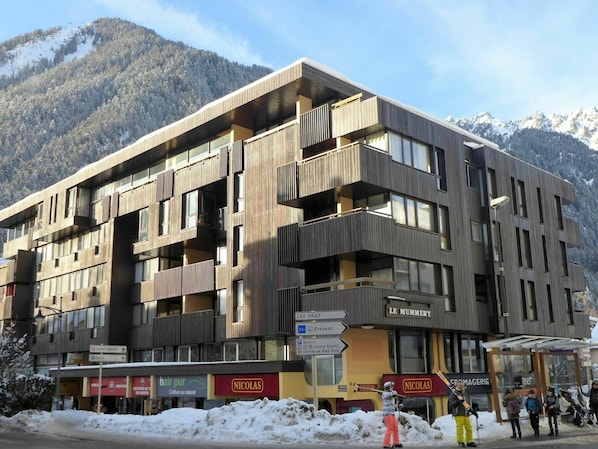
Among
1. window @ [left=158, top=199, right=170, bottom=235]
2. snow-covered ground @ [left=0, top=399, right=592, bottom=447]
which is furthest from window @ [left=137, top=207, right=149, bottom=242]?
snow-covered ground @ [left=0, top=399, right=592, bottom=447]

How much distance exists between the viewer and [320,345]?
59.5 ft

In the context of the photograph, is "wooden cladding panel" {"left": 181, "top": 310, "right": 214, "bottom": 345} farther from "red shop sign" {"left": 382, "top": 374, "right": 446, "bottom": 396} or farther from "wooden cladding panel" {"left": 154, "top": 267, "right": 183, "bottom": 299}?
"red shop sign" {"left": 382, "top": 374, "right": 446, "bottom": 396}

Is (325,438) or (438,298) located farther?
(438,298)

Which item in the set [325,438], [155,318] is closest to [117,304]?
[155,318]

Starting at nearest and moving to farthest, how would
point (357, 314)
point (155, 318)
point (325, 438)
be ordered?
point (325, 438) < point (357, 314) < point (155, 318)

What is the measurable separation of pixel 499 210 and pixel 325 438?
2148cm

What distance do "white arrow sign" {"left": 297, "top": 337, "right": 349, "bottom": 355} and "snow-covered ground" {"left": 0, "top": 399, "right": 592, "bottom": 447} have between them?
2.27 m

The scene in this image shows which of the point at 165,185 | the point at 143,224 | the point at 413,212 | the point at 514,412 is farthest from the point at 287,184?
the point at 143,224

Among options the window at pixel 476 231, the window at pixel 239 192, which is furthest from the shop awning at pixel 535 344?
the window at pixel 239 192

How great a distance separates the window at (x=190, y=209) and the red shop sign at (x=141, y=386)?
361 inches

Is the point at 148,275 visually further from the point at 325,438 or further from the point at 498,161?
the point at 325,438

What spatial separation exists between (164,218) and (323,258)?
1494 centimetres

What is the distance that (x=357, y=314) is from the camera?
2650 cm

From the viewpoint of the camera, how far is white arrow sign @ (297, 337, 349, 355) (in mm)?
17969
